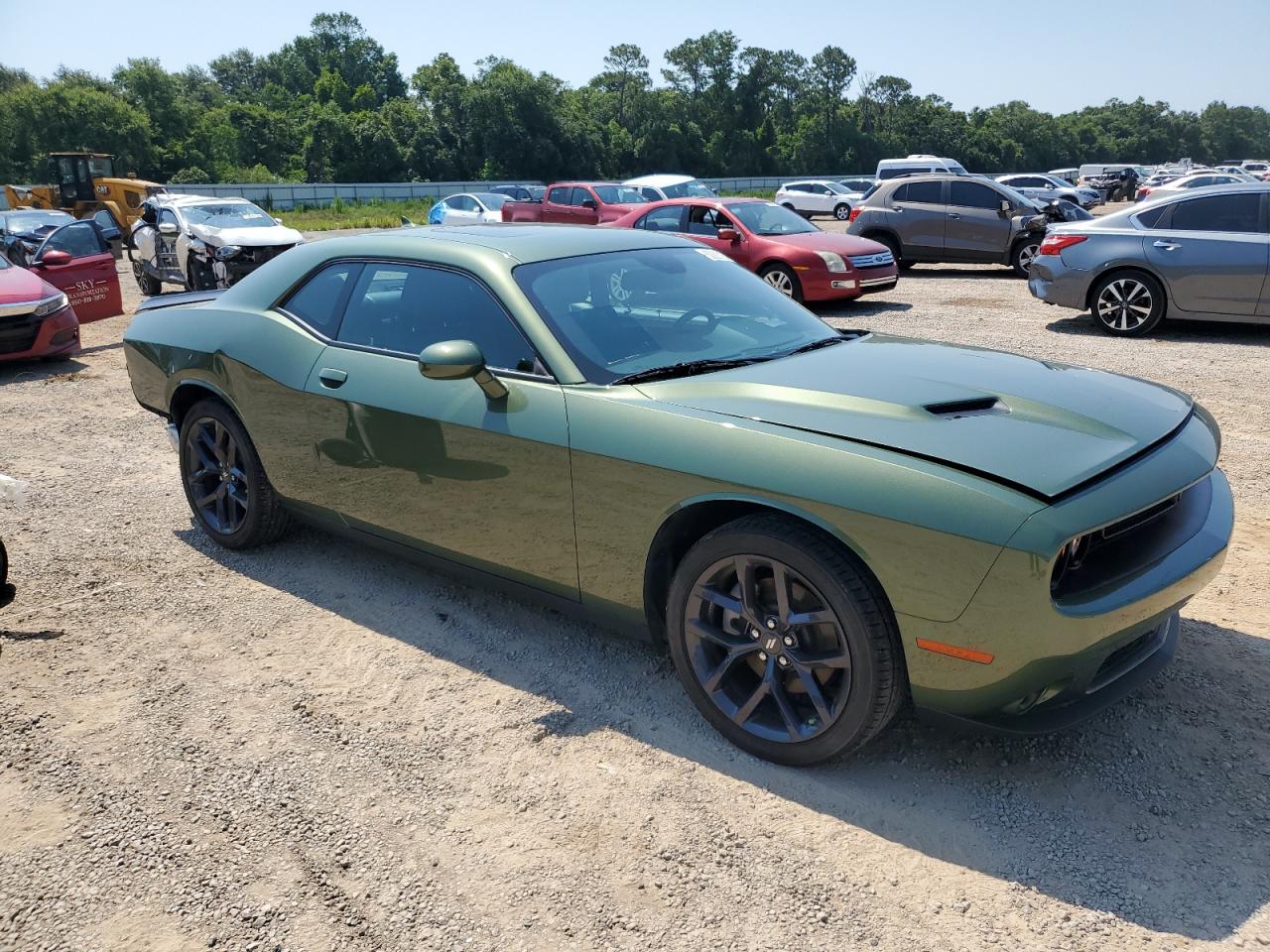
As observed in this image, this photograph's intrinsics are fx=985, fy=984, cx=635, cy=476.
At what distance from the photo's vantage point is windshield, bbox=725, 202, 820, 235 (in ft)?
43.7

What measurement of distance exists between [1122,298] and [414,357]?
28.7 feet

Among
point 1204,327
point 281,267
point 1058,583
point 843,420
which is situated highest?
point 281,267

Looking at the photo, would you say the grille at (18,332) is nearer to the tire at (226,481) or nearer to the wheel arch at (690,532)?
the tire at (226,481)

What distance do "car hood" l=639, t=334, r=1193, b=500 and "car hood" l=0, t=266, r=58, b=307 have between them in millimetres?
9402

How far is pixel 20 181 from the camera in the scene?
204 feet

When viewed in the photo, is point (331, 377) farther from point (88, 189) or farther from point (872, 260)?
point (88, 189)

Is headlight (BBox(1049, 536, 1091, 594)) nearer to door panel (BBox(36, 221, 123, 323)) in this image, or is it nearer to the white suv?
door panel (BBox(36, 221, 123, 323))

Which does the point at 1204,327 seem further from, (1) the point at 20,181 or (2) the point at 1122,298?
(1) the point at 20,181

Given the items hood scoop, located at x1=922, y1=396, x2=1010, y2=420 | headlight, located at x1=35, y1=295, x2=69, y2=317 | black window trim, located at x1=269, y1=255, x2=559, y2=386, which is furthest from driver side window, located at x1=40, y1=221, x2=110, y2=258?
hood scoop, located at x1=922, y1=396, x2=1010, y2=420

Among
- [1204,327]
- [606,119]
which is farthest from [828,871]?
[606,119]

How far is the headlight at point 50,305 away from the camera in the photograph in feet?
33.6

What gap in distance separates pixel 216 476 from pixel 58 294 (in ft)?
23.6

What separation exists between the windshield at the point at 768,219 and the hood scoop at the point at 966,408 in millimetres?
10574

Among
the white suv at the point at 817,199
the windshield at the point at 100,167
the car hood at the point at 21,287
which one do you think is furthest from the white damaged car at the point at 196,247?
the white suv at the point at 817,199
